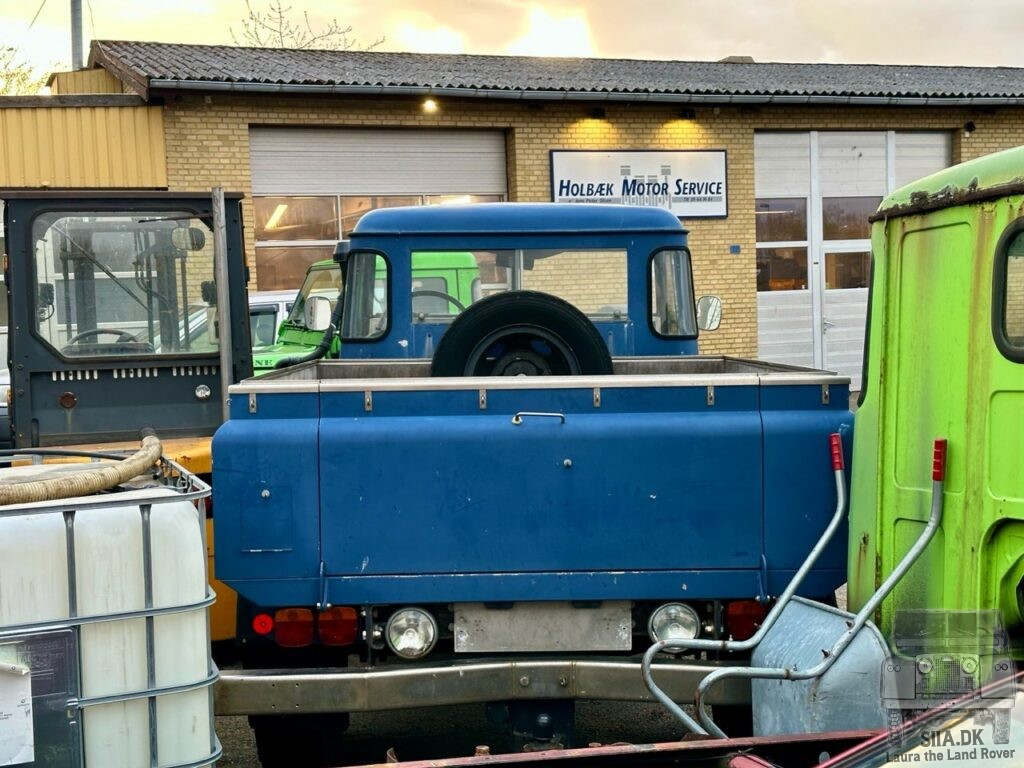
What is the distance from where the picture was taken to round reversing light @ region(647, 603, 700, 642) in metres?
4.43

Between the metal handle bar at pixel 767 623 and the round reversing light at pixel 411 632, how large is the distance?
0.76 metres

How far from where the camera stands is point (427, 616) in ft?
14.5

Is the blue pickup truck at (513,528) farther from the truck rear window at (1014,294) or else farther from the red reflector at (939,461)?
the truck rear window at (1014,294)

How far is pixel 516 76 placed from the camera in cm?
1989

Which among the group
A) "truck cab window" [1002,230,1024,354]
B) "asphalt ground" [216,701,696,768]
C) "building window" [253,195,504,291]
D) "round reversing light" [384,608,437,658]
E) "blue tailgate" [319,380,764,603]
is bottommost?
"asphalt ground" [216,701,696,768]

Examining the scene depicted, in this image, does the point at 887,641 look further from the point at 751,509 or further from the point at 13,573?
the point at 13,573

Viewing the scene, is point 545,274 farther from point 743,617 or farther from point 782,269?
point 782,269

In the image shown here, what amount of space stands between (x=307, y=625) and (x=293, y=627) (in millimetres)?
50

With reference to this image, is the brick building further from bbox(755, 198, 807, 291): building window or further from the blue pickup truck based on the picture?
the blue pickup truck

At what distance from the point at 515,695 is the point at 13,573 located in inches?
68.7

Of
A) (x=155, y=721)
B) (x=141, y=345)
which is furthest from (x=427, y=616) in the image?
(x=141, y=345)

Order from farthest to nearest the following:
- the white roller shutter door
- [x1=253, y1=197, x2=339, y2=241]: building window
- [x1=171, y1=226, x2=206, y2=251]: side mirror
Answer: [x1=253, y1=197, x2=339, y2=241]: building window, the white roller shutter door, [x1=171, y1=226, x2=206, y2=251]: side mirror

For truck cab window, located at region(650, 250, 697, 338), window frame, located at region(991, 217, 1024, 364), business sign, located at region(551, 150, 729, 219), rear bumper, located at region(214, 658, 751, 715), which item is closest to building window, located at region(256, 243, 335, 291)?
business sign, located at region(551, 150, 729, 219)

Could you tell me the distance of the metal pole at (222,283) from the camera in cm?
599
